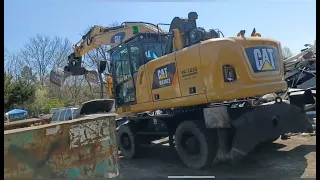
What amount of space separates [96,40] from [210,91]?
4.42 m

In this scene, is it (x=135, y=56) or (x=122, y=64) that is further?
(x=122, y=64)

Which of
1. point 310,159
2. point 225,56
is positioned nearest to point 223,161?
point 310,159

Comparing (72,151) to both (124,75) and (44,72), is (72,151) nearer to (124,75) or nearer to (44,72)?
(124,75)

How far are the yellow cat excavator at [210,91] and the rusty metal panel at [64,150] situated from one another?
223 centimetres

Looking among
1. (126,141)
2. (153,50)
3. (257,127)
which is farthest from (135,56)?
(257,127)

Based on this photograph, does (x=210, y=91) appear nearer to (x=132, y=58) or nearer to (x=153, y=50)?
(x=153, y=50)

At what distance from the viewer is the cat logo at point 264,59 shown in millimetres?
5789

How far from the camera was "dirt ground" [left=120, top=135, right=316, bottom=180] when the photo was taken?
5.70m

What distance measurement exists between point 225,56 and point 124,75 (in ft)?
9.12

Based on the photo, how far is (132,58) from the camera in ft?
24.2

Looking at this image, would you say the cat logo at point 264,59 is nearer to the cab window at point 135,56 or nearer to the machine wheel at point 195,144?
the machine wheel at point 195,144

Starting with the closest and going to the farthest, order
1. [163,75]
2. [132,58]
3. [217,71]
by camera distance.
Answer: [217,71] < [163,75] < [132,58]

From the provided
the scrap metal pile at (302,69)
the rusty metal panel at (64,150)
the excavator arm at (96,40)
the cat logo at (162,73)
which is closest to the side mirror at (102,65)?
the excavator arm at (96,40)

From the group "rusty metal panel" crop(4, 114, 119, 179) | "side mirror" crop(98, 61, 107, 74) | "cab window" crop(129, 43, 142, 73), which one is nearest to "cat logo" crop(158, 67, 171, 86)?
"cab window" crop(129, 43, 142, 73)
